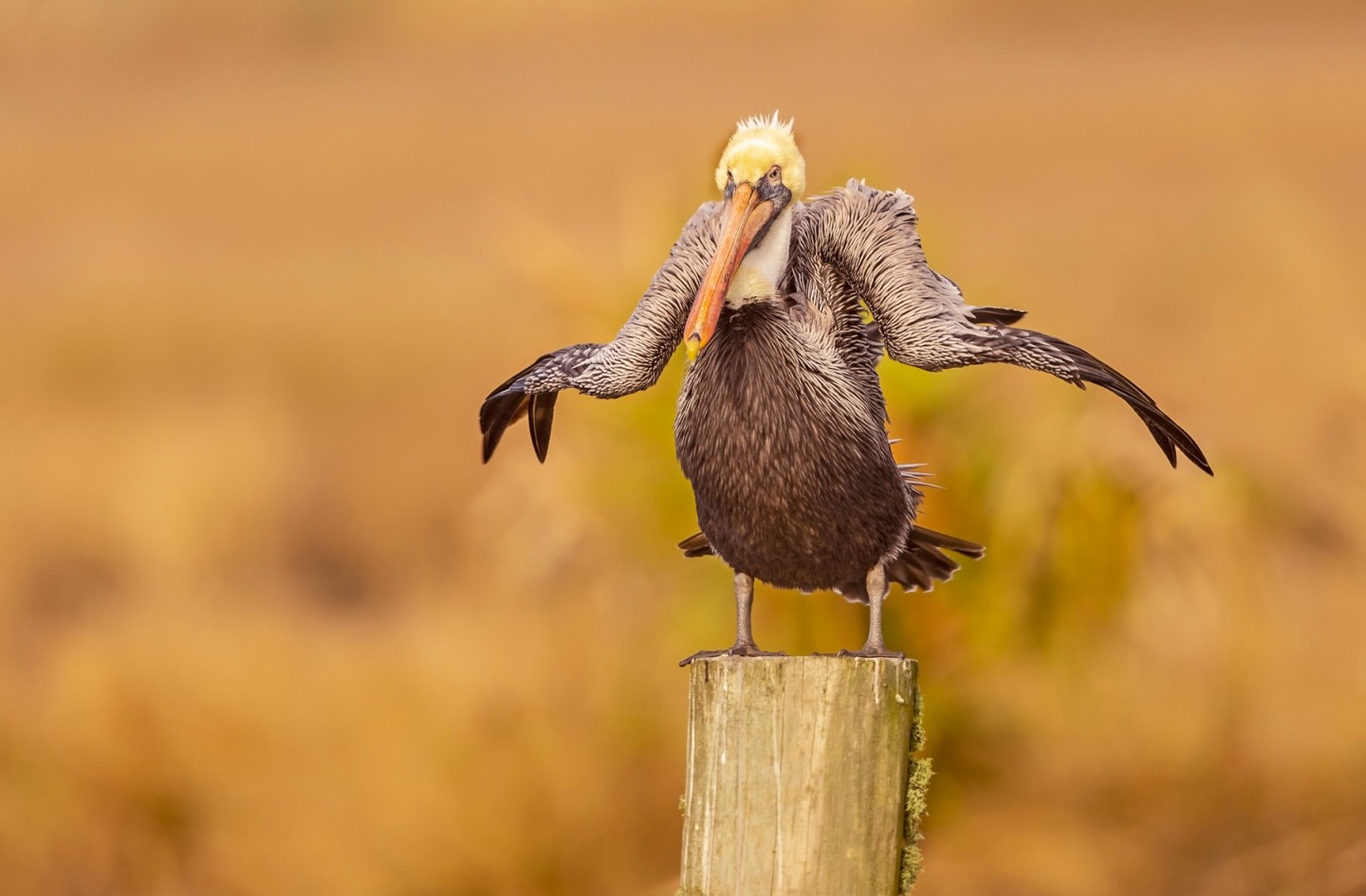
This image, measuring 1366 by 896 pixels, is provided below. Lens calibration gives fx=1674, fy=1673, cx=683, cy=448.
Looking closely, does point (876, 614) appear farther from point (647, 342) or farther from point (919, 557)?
point (647, 342)

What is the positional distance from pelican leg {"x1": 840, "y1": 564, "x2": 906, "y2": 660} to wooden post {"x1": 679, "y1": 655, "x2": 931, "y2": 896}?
0.14 meters

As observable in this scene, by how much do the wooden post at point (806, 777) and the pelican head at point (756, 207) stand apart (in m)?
0.75

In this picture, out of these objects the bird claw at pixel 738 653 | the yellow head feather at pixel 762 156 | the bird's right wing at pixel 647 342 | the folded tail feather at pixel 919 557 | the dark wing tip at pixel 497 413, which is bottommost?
the bird claw at pixel 738 653

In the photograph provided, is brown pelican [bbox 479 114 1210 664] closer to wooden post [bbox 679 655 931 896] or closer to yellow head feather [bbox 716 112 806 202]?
yellow head feather [bbox 716 112 806 202]

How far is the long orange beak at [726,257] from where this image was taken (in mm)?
3273

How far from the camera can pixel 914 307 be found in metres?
3.57

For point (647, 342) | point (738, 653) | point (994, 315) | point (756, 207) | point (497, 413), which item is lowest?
point (738, 653)

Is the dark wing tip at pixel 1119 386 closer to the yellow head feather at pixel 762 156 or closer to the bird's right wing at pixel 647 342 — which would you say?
the yellow head feather at pixel 762 156

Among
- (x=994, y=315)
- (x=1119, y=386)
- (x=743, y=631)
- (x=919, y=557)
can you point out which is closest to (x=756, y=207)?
(x=994, y=315)

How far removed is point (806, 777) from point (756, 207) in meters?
1.17

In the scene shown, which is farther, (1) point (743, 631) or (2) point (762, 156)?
(1) point (743, 631)

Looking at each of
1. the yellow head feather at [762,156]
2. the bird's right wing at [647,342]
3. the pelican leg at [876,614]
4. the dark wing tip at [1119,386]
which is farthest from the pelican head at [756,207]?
the pelican leg at [876,614]

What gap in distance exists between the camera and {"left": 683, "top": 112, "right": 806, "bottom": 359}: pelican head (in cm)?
344

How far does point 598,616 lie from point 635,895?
Result: 118cm
